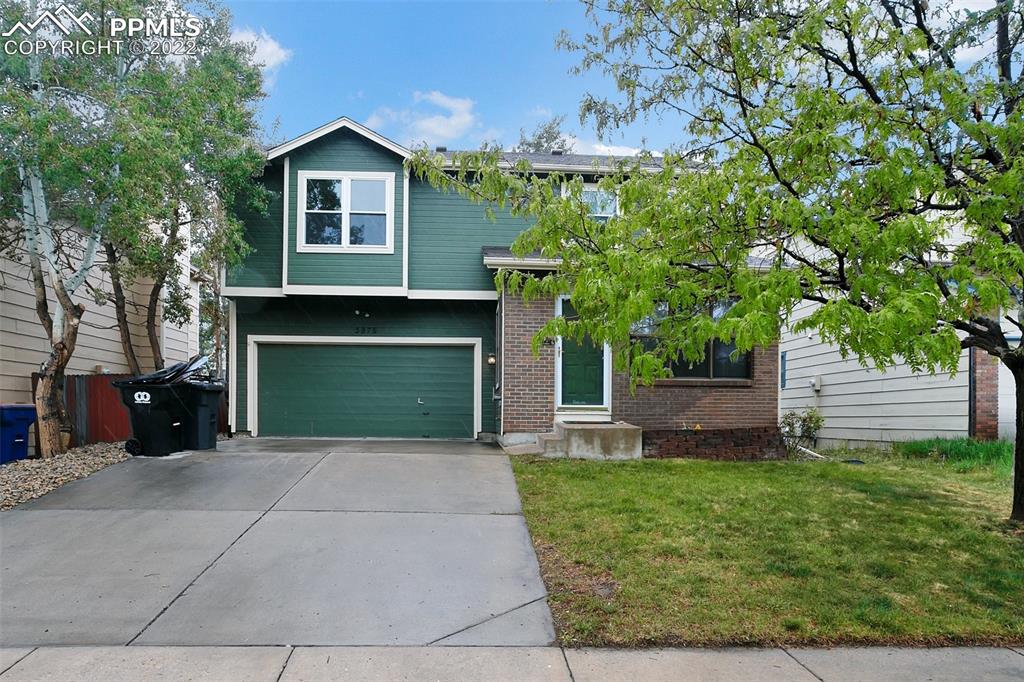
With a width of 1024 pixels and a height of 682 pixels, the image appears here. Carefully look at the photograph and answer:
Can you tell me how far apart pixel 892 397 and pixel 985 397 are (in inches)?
86.6

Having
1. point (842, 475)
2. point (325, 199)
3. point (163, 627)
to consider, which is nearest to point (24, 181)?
point (325, 199)

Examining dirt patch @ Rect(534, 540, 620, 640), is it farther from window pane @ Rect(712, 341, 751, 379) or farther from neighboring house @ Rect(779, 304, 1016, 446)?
window pane @ Rect(712, 341, 751, 379)

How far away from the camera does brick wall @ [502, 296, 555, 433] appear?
37.8 feet

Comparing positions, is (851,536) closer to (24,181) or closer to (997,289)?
(997,289)

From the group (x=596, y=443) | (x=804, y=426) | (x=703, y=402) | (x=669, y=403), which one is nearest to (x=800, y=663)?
(x=596, y=443)

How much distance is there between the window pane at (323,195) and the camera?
41.9 feet

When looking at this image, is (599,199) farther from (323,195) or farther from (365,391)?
(365,391)

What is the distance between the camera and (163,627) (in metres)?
4.31

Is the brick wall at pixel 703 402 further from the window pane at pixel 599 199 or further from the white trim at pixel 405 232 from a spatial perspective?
the window pane at pixel 599 199

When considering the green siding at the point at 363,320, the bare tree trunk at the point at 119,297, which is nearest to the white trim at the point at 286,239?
the green siding at the point at 363,320

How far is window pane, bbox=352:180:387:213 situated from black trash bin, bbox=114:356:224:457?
420cm

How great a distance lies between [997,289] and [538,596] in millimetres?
3531

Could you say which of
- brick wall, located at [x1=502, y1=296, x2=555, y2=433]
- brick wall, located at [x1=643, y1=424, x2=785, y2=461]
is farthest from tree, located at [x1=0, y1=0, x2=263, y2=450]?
brick wall, located at [x1=643, y1=424, x2=785, y2=461]

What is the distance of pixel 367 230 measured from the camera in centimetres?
1277
